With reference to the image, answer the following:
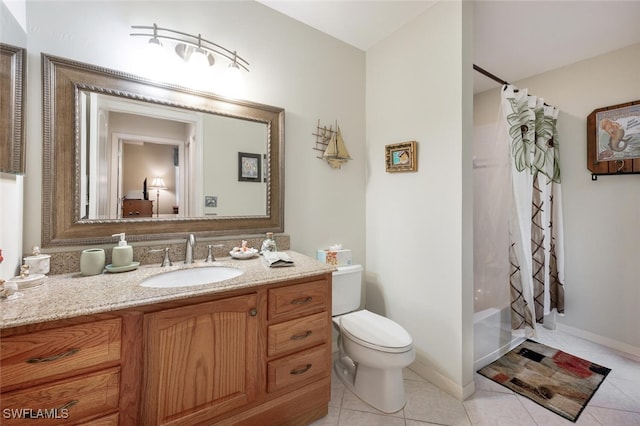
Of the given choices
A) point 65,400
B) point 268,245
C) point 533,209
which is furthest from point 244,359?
point 533,209

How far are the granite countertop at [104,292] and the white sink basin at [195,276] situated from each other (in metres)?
0.03

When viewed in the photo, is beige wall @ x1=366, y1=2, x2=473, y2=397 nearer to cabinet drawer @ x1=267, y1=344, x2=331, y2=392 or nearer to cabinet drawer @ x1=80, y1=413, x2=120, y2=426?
cabinet drawer @ x1=267, y1=344, x2=331, y2=392

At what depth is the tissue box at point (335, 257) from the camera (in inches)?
78.1

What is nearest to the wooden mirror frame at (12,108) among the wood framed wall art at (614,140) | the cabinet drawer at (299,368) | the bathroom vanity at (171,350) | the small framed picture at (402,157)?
the bathroom vanity at (171,350)

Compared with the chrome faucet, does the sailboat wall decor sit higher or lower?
higher

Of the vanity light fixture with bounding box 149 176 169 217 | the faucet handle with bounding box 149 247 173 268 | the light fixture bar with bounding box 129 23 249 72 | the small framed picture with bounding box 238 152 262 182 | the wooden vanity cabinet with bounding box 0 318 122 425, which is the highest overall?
the light fixture bar with bounding box 129 23 249 72

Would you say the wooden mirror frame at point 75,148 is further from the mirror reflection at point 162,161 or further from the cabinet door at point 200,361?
the cabinet door at point 200,361

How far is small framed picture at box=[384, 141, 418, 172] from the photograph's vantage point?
6.26 ft

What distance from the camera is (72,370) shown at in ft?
2.85

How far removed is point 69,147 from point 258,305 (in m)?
1.21

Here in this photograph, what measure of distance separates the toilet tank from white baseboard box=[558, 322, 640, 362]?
2243 millimetres

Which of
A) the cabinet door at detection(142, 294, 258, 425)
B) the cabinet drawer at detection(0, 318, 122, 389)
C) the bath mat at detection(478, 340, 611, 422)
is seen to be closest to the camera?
the cabinet drawer at detection(0, 318, 122, 389)

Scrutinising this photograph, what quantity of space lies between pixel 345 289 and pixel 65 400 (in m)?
1.47

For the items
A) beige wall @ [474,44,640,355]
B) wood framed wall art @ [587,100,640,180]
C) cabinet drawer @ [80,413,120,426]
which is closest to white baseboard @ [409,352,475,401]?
beige wall @ [474,44,640,355]
